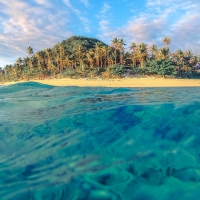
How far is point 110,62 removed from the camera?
44000 millimetres

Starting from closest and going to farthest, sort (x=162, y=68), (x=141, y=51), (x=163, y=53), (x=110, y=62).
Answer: (x=162, y=68) < (x=163, y=53) < (x=141, y=51) < (x=110, y=62)

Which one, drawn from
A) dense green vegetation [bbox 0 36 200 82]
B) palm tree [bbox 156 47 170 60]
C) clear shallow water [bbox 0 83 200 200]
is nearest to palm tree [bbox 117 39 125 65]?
dense green vegetation [bbox 0 36 200 82]

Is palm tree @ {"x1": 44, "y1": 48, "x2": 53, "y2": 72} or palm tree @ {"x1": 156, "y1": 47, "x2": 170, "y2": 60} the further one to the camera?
palm tree @ {"x1": 44, "y1": 48, "x2": 53, "y2": 72}

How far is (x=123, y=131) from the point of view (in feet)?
11.3

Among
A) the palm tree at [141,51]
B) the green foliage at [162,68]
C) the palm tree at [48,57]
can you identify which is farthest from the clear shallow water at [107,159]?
the palm tree at [48,57]

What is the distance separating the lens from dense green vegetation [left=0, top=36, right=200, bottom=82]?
34.2 meters

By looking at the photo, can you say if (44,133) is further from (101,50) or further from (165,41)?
(165,41)

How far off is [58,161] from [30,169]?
1.11 ft

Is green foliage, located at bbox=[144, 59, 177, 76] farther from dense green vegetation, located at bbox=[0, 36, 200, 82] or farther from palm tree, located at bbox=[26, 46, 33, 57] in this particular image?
palm tree, located at bbox=[26, 46, 33, 57]

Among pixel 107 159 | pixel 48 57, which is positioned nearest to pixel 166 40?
pixel 48 57

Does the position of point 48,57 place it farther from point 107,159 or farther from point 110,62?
point 107,159

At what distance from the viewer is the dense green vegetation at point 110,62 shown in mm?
34156

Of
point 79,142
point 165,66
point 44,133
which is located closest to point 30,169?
point 79,142

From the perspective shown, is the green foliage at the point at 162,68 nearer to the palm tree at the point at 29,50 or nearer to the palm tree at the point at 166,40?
the palm tree at the point at 166,40
